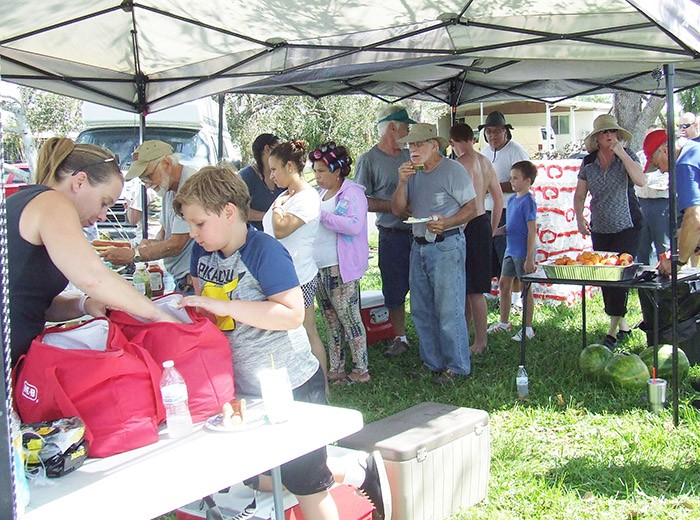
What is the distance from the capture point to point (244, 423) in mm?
2328

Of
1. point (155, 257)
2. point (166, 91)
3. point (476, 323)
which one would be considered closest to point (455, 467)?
Result: point (155, 257)

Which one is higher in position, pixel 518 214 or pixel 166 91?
pixel 166 91

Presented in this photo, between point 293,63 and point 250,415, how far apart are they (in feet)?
12.0

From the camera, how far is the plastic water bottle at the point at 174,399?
2238 mm

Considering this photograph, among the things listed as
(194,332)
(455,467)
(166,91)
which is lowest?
(455,467)

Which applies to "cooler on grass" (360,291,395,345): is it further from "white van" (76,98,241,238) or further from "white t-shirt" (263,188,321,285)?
"white van" (76,98,241,238)

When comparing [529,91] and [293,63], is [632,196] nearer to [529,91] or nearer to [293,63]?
[529,91]

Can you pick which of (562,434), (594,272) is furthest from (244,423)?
(594,272)

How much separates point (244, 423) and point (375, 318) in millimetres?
4541

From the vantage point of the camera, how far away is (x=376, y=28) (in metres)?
5.15

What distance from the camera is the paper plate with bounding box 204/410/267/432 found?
2291 mm

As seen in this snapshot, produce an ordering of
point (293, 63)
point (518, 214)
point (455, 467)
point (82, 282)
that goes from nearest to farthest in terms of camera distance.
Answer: point (82, 282), point (455, 467), point (293, 63), point (518, 214)

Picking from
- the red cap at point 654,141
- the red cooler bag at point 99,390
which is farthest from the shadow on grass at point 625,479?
the red cooler bag at point 99,390

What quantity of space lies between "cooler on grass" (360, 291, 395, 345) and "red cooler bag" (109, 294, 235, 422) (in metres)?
4.30
